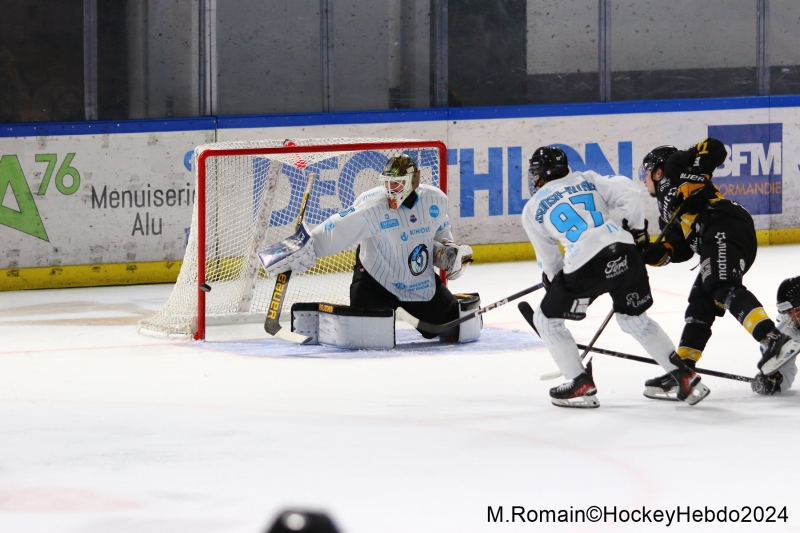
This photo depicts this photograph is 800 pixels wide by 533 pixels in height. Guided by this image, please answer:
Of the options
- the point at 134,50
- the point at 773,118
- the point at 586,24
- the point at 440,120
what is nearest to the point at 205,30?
the point at 134,50

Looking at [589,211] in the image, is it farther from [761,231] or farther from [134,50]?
[761,231]

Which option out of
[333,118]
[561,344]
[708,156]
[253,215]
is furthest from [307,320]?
[333,118]

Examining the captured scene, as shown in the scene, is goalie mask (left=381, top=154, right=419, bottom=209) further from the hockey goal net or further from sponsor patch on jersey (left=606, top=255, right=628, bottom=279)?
sponsor patch on jersey (left=606, top=255, right=628, bottom=279)

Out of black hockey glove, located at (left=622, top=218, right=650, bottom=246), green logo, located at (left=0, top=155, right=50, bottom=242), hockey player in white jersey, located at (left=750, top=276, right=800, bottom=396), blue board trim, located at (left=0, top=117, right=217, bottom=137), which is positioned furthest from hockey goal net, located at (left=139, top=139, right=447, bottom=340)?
hockey player in white jersey, located at (left=750, top=276, right=800, bottom=396)

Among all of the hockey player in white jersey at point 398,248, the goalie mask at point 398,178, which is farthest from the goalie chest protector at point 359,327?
the goalie mask at point 398,178

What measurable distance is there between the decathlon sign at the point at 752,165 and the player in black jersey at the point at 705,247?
4218 millimetres

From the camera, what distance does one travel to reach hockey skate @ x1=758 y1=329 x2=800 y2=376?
4250 millimetres

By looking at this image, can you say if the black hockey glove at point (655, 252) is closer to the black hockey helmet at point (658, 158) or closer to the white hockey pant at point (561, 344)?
the black hockey helmet at point (658, 158)

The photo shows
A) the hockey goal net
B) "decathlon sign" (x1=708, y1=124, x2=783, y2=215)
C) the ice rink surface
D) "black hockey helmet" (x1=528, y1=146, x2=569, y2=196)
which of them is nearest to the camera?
the ice rink surface

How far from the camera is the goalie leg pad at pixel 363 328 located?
5504 mm

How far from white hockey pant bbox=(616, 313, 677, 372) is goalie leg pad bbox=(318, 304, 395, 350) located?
1.49m

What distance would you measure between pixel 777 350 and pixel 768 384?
0.70 ft

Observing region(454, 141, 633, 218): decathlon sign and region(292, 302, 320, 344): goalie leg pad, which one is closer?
region(292, 302, 320, 344): goalie leg pad

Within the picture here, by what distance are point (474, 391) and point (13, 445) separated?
165 cm
